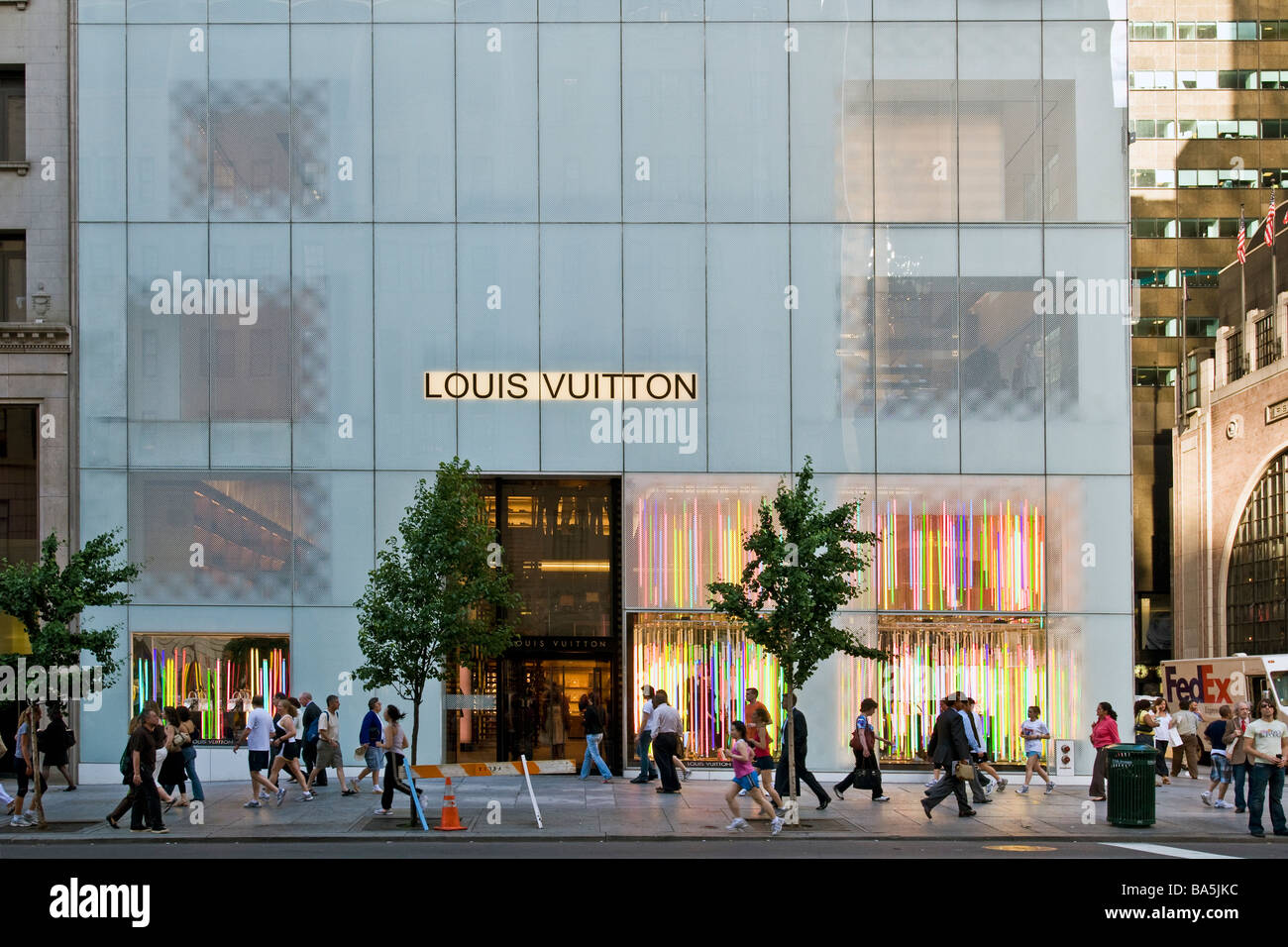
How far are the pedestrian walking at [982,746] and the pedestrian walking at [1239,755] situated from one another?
3.61m

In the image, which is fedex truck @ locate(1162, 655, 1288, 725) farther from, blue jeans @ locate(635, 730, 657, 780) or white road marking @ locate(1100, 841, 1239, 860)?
white road marking @ locate(1100, 841, 1239, 860)

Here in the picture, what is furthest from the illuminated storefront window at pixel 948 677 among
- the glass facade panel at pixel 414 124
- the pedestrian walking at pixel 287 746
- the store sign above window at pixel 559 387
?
the glass facade panel at pixel 414 124

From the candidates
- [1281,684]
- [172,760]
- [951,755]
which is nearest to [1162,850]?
[951,755]

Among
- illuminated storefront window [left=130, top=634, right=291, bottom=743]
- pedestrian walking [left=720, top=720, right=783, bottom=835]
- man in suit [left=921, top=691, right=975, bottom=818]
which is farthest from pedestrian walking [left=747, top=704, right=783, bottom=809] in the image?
illuminated storefront window [left=130, top=634, right=291, bottom=743]

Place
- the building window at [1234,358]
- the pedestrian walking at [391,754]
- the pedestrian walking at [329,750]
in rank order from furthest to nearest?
the building window at [1234,358] → the pedestrian walking at [329,750] → the pedestrian walking at [391,754]

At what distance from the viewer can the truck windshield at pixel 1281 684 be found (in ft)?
103

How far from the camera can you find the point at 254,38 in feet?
78.0

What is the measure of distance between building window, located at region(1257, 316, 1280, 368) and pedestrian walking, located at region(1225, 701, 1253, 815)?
111 feet

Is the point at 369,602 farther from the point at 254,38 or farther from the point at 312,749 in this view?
the point at 254,38

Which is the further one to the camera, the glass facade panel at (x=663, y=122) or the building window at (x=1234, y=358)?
the building window at (x=1234, y=358)

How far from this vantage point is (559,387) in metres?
23.3

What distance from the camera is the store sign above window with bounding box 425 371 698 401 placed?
23312 millimetres

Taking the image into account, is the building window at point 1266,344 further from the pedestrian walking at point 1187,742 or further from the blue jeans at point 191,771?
the blue jeans at point 191,771

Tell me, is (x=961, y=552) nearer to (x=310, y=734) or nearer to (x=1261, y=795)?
(x=1261, y=795)
